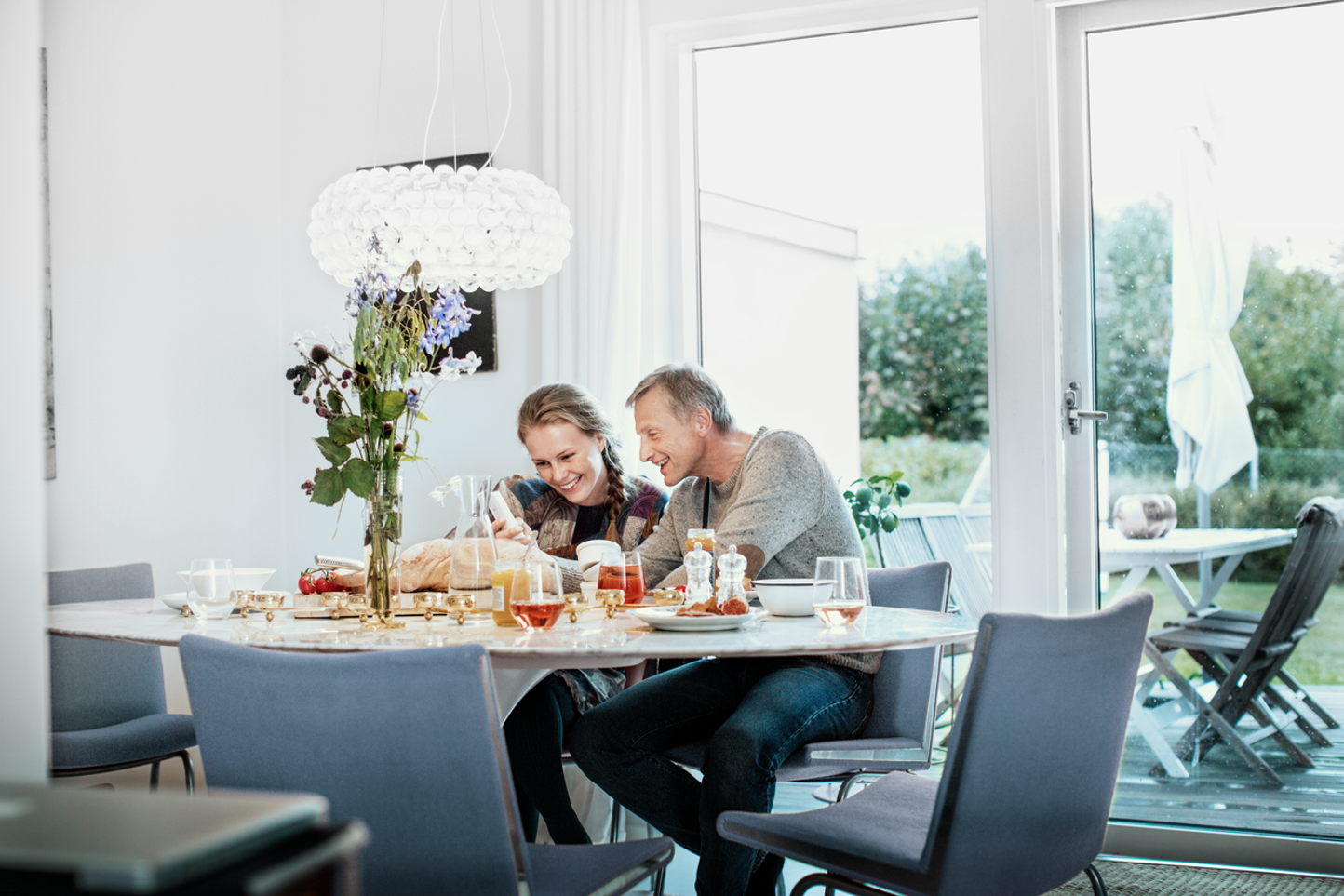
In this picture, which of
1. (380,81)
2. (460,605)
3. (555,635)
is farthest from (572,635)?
(380,81)

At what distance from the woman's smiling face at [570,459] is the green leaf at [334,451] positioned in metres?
1.08

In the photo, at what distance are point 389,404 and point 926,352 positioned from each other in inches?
71.7

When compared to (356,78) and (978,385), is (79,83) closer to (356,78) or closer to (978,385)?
(356,78)

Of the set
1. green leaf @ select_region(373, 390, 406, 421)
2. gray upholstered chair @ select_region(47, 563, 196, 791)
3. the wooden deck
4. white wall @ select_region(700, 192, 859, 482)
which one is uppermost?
white wall @ select_region(700, 192, 859, 482)

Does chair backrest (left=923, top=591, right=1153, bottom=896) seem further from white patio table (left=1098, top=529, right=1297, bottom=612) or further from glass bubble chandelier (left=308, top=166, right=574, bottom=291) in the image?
white patio table (left=1098, top=529, right=1297, bottom=612)

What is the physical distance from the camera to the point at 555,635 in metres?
1.68

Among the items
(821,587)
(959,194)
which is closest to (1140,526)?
(959,194)

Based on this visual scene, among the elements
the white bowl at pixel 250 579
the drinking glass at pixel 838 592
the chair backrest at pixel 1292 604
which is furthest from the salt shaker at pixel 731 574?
the chair backrest at pixel 1292 604

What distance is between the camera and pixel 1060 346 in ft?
10.1

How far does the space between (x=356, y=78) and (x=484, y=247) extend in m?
1.75

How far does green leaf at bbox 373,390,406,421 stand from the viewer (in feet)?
6.28

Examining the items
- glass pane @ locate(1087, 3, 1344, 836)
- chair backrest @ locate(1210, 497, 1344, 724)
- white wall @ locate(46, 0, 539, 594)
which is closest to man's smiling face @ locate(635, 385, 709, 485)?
white wall @ locate(46, 0, 539, 594)

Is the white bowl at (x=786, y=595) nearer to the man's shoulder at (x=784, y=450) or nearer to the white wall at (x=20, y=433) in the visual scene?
the man's shoulder at (x=784, y=450)

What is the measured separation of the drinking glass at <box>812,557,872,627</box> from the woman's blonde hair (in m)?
1.29
